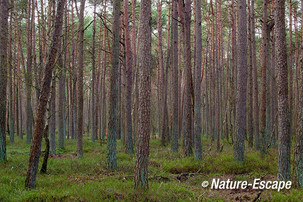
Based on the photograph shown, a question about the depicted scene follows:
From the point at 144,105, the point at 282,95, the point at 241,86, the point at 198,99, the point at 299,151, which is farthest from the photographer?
the point at 198,99

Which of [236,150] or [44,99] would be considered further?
[236,150]

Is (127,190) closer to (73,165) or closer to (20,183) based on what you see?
(20,183)

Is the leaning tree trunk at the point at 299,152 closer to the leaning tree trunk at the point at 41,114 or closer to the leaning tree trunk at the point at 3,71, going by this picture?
the leaning tree trunk at the point at 41,114

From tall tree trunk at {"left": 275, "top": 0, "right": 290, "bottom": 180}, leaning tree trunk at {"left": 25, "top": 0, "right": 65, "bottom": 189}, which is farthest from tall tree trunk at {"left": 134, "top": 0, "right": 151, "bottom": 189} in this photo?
tall tree trunk at {"left": 275, "top": 0, "right": 290, "bottom": 180}

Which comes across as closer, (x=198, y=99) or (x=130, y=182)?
(x=130, y=182)

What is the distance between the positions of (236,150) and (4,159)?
8426mm

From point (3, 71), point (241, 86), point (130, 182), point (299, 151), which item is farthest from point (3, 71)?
point (299, 151)

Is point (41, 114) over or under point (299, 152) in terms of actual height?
over

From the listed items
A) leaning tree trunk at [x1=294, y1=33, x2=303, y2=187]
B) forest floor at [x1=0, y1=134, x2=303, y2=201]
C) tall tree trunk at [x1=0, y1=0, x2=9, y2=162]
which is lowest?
forest floor at [x1=0, y1=134, x2=303, y2=201]

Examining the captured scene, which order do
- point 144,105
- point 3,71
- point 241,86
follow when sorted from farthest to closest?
point 241,86
point 3,71
point 144,105

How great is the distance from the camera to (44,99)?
6156 mm

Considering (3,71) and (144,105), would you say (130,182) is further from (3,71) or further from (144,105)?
(3,71)

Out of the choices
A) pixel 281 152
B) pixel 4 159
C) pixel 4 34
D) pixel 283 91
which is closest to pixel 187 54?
pixel 283 91

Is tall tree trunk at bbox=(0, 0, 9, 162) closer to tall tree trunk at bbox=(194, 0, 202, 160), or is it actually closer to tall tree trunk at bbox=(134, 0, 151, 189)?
tall tree trunk at bbox=(134, 0, 151, 189)
